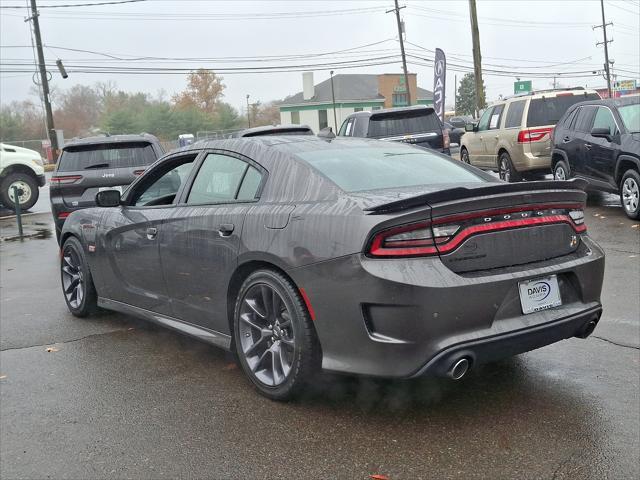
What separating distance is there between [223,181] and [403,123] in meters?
8.79

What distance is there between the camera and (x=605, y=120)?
1019 centimetres

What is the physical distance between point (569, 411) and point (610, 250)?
4.93m

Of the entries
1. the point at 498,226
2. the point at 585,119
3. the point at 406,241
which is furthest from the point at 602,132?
the point at 406,241

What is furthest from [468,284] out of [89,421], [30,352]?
[30,352]

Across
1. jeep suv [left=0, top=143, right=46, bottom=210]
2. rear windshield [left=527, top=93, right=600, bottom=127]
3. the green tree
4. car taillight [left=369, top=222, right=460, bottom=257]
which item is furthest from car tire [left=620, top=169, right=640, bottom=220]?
the green tree

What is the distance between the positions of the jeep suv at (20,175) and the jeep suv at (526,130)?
38.0 feet

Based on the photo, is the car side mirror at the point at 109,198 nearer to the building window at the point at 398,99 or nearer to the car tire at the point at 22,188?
the car tire at the point at 22,188

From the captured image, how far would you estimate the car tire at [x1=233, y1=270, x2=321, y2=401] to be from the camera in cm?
362

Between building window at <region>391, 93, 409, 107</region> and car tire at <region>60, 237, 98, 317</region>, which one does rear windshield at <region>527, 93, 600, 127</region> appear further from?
building window at <region>391, 93, 409, 107</region>

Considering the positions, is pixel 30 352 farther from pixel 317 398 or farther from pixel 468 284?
pixel 468 284

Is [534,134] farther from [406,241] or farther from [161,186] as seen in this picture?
[406,241]

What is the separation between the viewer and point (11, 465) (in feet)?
11.0

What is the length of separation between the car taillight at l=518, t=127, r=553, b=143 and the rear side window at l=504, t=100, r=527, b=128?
0.41m

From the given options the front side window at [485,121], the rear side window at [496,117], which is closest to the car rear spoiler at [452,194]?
the rear side window at [496,117]
